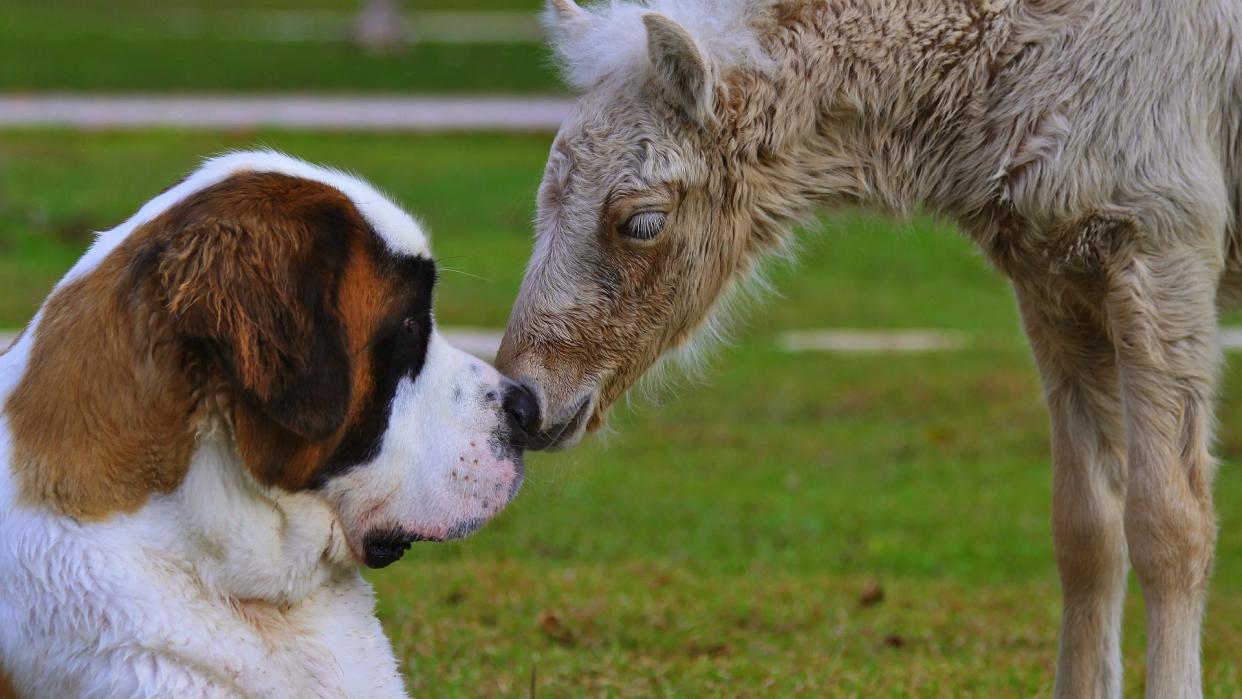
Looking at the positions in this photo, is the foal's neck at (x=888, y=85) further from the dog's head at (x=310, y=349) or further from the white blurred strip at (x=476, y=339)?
the white blurred strip at (x=476, y=339)

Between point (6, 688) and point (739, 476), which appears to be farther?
point (739, 476)

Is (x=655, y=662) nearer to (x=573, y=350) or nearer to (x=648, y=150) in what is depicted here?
(x=573, y=350)

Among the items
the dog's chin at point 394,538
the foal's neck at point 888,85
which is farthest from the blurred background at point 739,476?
the dog's chin at point 394,538

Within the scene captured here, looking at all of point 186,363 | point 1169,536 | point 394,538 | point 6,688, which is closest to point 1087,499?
point 1169,536

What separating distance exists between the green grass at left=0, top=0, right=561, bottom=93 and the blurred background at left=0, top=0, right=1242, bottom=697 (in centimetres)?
270

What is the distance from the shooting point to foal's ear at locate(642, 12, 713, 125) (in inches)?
195

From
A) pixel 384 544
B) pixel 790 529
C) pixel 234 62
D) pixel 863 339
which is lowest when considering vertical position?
pixel 234 62

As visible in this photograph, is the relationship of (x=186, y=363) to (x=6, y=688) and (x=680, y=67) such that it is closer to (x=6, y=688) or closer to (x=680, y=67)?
(x=6, y=688)

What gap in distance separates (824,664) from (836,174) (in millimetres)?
1992

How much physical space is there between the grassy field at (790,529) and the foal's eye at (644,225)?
76cm

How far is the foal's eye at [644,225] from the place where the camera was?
5145mm

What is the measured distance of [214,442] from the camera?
3711 millimetres

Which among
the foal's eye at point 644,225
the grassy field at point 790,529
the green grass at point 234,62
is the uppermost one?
the foal's eye at point 644,225

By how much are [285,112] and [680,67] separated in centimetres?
2052
